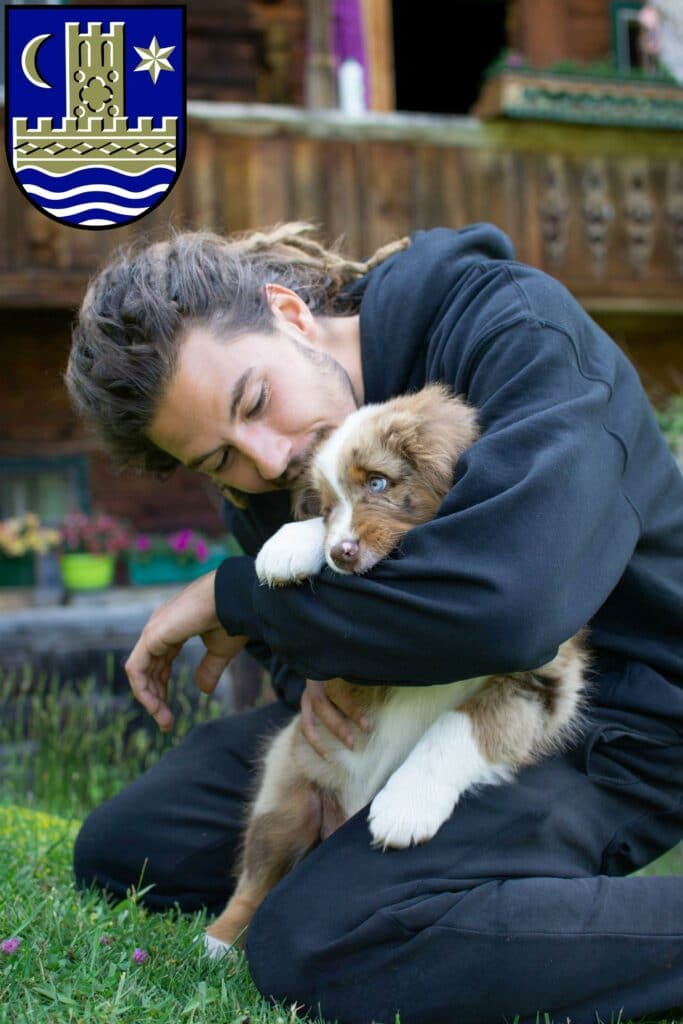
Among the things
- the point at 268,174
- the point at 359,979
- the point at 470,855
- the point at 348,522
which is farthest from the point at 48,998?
the point at 268,174

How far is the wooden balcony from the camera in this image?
8.66 meters

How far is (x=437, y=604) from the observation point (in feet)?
8.18

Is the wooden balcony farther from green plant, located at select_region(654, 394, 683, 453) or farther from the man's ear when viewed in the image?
the man's ear

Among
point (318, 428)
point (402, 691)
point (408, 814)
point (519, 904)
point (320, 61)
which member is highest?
point (320, 61)

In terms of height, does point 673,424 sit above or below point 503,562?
below

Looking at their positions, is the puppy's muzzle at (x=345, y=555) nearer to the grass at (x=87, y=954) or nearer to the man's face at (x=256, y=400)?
the man's face at (x=256, y=400)

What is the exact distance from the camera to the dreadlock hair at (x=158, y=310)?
320 cm

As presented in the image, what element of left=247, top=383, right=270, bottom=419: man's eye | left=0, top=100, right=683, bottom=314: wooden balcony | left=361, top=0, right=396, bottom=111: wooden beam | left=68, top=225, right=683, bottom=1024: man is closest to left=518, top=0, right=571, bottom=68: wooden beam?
left=361, top=0, right=396, bottom=111: wooden beam

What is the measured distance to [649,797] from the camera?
9.84ft

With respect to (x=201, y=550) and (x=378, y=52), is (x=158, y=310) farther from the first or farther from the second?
(x=378, y=52)

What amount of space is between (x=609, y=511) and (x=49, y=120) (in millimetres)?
2902

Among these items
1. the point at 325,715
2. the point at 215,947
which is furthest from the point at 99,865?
the point at 325,715

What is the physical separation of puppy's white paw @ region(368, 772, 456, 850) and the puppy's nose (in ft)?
1.82

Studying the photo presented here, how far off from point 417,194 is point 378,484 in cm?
708
